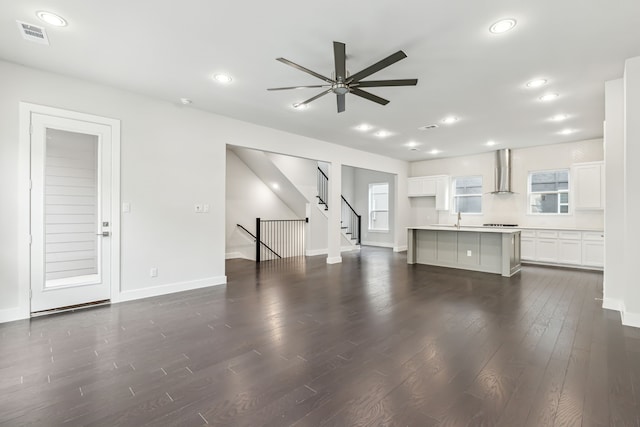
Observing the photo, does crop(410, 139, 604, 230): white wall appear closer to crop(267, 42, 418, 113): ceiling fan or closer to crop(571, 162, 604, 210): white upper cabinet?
crop(571, 162, 604, 210): white upper cabinet

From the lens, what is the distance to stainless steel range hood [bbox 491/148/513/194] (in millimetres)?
7781

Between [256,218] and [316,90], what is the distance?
519 centimetres

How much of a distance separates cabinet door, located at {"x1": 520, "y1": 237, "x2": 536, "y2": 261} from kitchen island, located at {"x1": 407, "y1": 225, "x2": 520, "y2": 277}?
3.65 ft

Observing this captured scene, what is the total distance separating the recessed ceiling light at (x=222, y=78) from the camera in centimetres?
367

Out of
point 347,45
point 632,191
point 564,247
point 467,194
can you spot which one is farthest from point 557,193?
point 347,45

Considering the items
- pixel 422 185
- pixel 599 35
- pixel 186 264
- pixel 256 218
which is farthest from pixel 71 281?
pixel 422 185

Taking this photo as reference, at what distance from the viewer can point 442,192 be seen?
9008mm

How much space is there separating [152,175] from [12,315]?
2278 mm

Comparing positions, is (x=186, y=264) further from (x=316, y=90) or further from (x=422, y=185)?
(x=422, y=185)

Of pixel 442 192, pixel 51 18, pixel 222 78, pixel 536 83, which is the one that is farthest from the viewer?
pixel 442 192

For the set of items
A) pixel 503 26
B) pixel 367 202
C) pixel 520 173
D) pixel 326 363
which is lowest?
pixel 326 363

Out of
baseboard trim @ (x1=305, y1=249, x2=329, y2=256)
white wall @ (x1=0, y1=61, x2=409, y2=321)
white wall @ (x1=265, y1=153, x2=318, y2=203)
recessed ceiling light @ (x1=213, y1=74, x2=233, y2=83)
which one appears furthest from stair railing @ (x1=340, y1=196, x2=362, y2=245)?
recessed ceiling light @ (x1=213, y1=74, x2=233, y2=83)

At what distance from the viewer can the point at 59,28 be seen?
2.76m

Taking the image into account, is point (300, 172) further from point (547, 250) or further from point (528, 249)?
point (547, 250)
